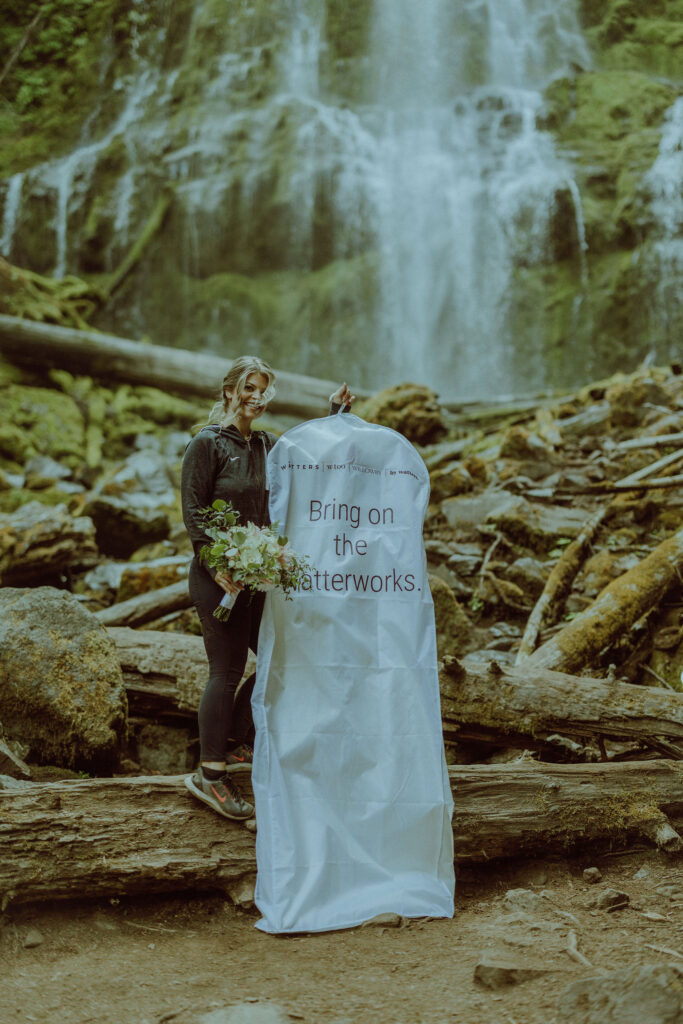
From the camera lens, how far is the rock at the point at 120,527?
6.91 m

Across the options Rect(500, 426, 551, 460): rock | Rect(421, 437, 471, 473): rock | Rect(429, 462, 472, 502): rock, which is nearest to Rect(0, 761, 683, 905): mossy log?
Rect(429, 462, 472, 502): rock

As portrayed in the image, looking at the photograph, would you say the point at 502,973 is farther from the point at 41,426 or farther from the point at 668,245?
the point at 668,245

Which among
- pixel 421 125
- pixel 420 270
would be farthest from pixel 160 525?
pixel 421 125

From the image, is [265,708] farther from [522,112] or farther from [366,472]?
[522,112]

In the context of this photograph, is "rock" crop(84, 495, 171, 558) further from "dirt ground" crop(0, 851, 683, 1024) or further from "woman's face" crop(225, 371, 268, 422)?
"dirt ground" crop(0, 851, 683, 1024)

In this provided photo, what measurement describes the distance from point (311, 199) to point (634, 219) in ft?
20.5

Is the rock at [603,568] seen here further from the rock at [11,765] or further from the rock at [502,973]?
the rock at [11,765]

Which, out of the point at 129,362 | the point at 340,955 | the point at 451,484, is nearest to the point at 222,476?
the point at 340,955

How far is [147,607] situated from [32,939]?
2482 millimetres

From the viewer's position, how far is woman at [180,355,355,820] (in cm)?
271

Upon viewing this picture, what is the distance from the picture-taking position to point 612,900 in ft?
8.48

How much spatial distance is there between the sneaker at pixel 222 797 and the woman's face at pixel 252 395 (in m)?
1.25

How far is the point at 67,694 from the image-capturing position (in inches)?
126

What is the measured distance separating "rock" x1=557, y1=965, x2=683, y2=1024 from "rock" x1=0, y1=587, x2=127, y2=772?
203 centimetres
